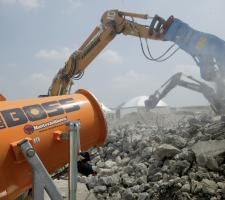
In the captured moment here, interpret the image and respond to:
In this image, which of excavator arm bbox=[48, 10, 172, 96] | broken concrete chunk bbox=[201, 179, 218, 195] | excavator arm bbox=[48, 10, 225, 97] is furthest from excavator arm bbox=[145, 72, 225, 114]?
broken concrete chunk bbox=[201, 179, 218, 195]

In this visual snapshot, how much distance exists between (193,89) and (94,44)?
3758mm

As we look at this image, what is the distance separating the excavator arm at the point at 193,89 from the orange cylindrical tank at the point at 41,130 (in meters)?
7.40

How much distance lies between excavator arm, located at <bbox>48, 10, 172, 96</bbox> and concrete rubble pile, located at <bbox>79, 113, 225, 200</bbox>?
224 cm

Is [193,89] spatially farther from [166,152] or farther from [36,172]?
[36,172]

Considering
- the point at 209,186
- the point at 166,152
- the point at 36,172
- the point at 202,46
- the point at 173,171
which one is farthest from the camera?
the point at 202,46

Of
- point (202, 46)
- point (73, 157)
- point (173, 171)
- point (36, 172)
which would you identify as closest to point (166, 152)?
point (173, 171)

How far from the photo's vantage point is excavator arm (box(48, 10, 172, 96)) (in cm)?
962

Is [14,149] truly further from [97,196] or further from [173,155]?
[173,155]

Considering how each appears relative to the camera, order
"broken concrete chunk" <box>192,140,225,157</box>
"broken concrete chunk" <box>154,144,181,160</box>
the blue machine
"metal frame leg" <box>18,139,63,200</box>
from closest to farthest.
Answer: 1. "metal frame leg" <box>18,139,63,200</box>
2. "broken concrete chunk" <box>192,140,225,157</box>
3. "broken concrete chunk" <box>154,144,181,160</box>
4. the blue machine

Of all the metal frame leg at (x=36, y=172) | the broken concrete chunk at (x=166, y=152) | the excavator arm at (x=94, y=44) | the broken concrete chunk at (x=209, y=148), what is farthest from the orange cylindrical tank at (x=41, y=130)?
the excavator arm at (x=94, y=44)

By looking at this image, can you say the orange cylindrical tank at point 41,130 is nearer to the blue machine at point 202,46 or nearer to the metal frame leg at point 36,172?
the metal frame leg at point 36,172

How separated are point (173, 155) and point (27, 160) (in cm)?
458

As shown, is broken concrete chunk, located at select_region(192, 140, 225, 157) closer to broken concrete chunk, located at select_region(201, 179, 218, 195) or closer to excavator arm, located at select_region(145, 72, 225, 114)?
broken concrete chunk, located at select_region(201, 179, 218, 195)

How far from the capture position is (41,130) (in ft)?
11.0
